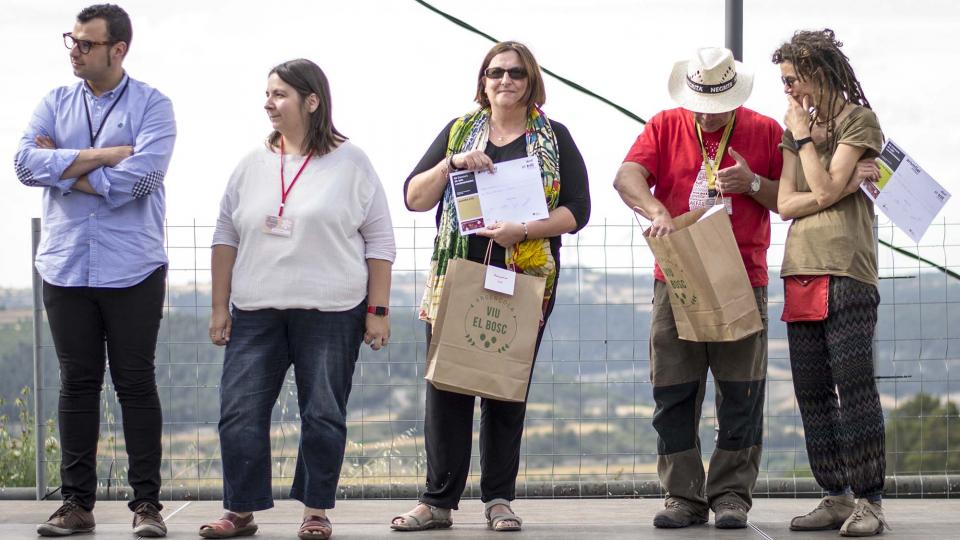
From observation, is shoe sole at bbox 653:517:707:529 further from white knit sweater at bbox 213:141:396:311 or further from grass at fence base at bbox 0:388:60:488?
grass at fence base at bbox 0:388:60:488

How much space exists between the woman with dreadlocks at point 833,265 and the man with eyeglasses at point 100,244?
2.33 metres

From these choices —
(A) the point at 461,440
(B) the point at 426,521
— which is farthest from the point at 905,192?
(B) the point at 426,521

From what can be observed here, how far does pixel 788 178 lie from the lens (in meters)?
4.93

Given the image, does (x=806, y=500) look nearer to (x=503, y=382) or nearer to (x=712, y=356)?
(x=712, y=356)

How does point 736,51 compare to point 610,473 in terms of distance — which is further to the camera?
point 610,473

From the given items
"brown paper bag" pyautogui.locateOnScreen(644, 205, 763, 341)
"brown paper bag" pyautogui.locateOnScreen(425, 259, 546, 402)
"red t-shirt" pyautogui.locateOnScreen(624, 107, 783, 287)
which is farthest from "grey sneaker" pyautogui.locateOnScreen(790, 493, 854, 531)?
"brown paper bag" pyautogui.locateOnScreen(425, 259, 546, 402)

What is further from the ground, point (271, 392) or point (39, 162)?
point (39, 162)

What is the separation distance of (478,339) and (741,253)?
1056 mm

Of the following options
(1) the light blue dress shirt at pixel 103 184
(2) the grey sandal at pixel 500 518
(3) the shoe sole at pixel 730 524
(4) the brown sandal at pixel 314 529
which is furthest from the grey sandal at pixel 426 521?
(1) the light blue dress shirt at pixel 103 184

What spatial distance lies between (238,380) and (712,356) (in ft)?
5.82

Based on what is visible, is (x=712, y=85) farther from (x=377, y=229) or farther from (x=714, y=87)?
(x=377, y=229)

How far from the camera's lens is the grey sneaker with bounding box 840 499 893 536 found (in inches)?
190

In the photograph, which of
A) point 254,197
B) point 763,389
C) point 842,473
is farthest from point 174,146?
point 842,473

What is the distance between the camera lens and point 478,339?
4.77m
